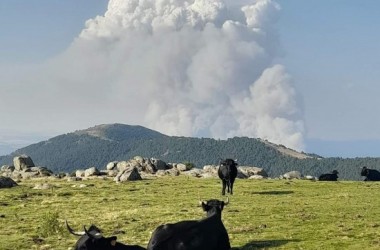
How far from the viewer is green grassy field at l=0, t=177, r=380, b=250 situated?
2503cm

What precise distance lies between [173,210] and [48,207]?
11.8 m

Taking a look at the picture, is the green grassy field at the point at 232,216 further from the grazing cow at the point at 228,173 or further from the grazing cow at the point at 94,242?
the grazing cow at the point at 94,242

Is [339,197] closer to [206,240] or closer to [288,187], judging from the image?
[288,187]

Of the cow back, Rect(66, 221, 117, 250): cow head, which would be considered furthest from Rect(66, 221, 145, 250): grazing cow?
the cow back

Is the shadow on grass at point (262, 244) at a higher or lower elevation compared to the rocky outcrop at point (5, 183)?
lower

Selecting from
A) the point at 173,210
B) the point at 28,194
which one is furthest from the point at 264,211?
the point at 28,194

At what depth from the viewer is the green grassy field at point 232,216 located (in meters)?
25.0

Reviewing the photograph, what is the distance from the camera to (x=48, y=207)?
1719 inches

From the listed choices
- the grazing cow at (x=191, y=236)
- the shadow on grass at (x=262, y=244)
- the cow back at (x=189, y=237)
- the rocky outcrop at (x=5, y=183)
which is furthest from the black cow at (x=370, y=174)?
the cow back at (x=189, y=237)

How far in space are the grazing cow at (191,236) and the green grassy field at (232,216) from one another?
371 cm

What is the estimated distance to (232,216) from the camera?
32500mm

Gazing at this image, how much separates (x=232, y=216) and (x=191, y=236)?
14.2 meters

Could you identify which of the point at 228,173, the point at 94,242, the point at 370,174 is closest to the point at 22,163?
the point at 370,174

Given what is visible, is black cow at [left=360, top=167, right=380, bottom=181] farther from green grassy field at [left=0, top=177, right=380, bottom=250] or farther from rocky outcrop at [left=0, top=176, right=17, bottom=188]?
rocky outcrop at [left=0, top=176, right=17, bottom=188]
